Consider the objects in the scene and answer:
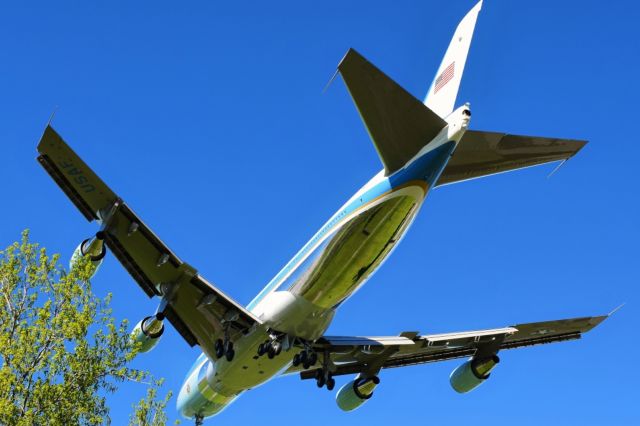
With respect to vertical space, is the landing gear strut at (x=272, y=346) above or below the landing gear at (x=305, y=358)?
above

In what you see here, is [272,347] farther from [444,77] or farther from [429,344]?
[444,77]

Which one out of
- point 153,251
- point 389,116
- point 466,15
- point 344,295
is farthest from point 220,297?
point 466,15

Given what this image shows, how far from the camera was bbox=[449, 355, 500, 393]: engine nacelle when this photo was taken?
29.8 m

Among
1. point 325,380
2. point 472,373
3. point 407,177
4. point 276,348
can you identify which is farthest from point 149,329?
point 472,373

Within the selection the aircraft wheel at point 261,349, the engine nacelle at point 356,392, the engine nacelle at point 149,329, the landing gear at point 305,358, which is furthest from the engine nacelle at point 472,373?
the engine nacelle at point 149,329

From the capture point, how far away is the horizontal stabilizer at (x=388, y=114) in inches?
779

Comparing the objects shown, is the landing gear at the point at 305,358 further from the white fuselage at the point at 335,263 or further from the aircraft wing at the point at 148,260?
the aircraft wing at the point at 148,260

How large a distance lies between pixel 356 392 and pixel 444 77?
467 inches

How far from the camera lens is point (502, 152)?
878 inches

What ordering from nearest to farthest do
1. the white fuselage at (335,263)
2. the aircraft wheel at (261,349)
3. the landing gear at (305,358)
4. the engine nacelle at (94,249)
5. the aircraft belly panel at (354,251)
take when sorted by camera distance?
the white fuselage at (335,263) → the aircraft belly panel at (354,251) → the engine nacelle at (94,249) → the aircraft wheel at (261,349) → the landing gear at (305,358)

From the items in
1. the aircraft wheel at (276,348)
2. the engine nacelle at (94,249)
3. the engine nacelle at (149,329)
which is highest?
the engine nacelle at (94,249)

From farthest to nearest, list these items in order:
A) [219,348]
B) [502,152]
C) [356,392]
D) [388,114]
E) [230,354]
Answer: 1. [356,392]
2. [219,348]
3. [230,354]
4. [502,152]
5. [388,114]

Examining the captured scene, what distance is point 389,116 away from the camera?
2102 centimetres

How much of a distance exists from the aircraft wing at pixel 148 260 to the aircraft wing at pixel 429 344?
3401mm
